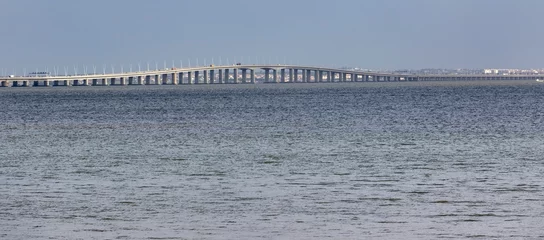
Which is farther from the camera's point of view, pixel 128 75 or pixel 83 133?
pixel 128 75

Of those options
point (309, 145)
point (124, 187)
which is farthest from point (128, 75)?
point (124, 187)

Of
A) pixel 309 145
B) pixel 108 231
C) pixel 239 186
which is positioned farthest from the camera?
pixel 309 145

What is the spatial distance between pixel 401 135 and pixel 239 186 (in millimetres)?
18348

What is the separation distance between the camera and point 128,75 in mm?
194125

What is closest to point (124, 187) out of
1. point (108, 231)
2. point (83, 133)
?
point (108, 231)

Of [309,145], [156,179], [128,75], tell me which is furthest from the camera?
[128,75]

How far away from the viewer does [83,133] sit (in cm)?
4731

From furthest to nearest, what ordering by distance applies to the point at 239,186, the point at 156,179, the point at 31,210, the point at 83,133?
1. the point at 83,133
2. the point at 156,179
3. the point at 239,186
4. the point at 31,210

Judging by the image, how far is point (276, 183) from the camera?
25.4 meters

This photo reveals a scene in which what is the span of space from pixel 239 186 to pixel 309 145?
1298 centimetres

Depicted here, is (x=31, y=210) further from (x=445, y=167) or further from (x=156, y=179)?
(x=445, y=167)

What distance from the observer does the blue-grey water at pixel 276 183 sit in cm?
1894

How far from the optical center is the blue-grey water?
1894cm

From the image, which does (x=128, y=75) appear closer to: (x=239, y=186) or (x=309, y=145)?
(x=309, y=145)
